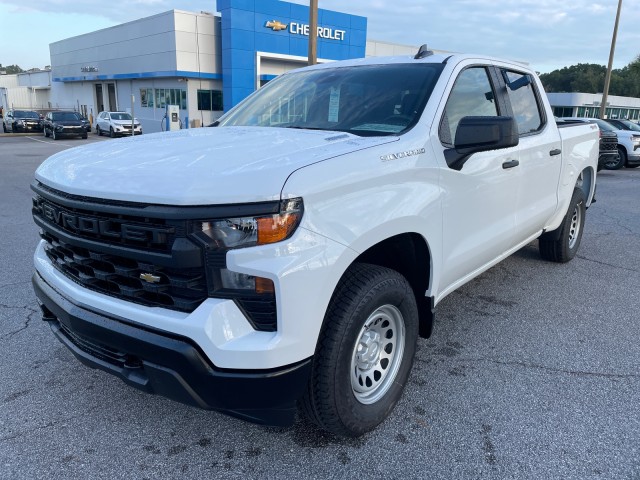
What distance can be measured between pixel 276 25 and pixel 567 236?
106 feet

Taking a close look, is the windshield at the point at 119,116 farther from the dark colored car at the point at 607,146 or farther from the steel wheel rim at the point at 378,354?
the steel wheel rim at the point at 378,354

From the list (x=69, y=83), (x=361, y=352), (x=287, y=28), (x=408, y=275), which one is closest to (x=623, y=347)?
(x=408, y=275)

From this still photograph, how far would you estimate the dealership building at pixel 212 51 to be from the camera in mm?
33375

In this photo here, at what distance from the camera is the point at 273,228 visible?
2.01m

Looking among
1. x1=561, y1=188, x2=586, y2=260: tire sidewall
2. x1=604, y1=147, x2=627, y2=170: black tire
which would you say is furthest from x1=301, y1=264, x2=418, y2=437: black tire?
x1=604, y1=147, x2=627, y2=170: black tire

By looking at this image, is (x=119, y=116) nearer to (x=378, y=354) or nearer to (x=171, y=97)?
(x=171, y=97)

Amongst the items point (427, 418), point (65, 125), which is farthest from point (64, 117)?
point (427, 418)

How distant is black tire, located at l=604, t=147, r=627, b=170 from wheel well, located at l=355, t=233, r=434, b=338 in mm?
16459

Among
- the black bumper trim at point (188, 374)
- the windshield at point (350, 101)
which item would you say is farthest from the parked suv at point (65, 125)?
the black bumper trim at point (188, 374)

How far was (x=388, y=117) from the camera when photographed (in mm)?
3082

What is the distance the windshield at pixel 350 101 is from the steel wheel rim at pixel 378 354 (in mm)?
1033

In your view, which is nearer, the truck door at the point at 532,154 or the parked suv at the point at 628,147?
the truck door at the point at 532,154

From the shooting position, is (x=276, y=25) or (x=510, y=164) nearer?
(x=510, y=164)

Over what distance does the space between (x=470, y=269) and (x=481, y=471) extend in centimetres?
143
